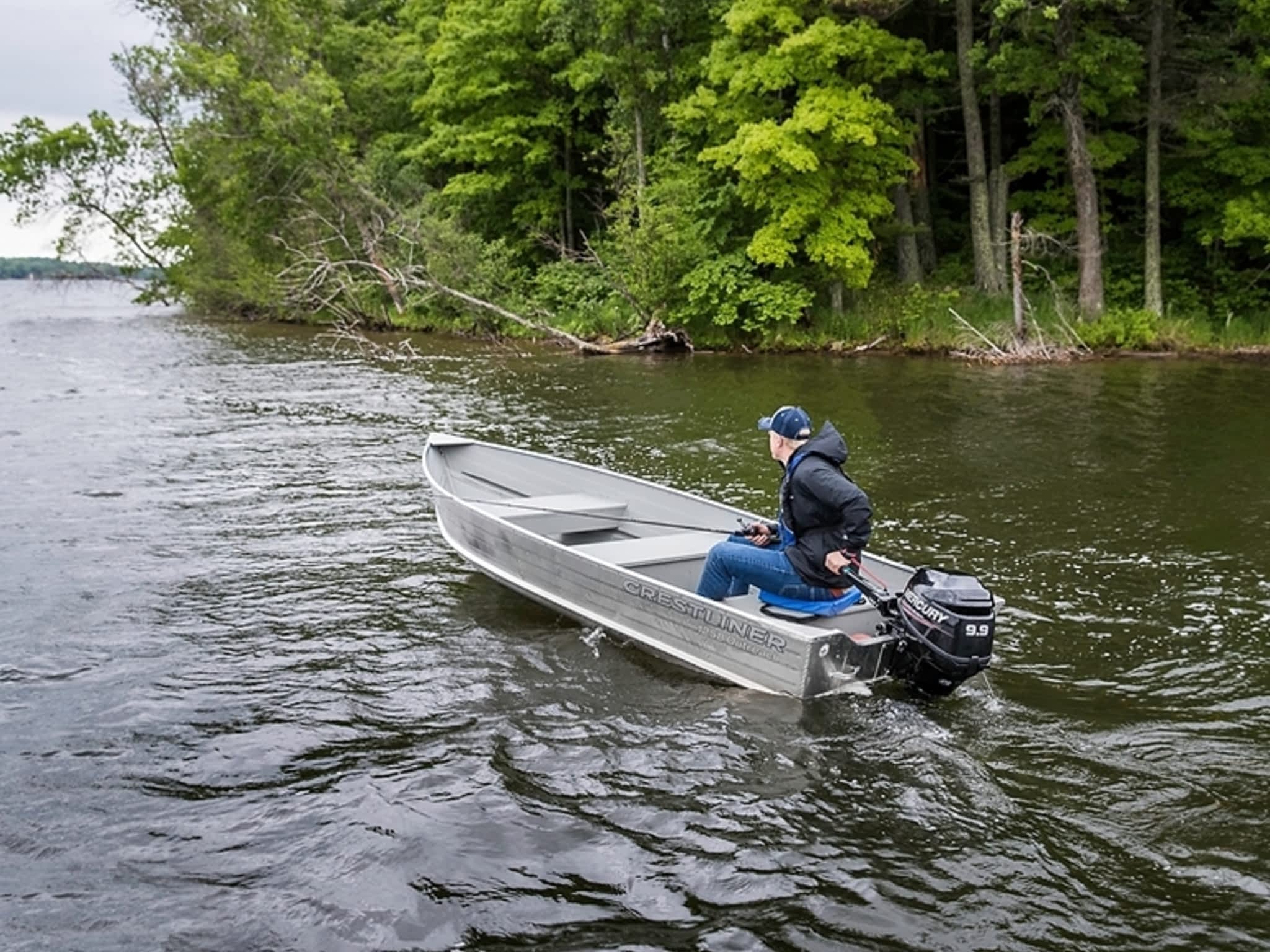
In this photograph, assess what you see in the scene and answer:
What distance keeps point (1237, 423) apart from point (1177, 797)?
35.7 feet

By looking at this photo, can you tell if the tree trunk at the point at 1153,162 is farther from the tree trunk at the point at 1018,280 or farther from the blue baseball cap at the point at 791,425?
the blue baseball cap at the point at 791,425

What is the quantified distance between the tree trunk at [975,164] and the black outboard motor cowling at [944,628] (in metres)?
19.0

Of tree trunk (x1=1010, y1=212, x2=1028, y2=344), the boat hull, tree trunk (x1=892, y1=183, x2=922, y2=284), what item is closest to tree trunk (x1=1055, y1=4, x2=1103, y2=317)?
tree trunk (x1=1010, y1=212, x2=1028, y2=344)

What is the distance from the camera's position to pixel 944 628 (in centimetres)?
606

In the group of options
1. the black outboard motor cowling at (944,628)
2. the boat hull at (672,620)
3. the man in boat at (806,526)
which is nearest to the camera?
the black outboard motor cowling at (944,628)

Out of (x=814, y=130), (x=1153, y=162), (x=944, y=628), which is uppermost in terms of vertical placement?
(x=814, y=130)

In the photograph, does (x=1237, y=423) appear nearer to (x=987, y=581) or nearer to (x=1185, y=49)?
(x=987, y=581)

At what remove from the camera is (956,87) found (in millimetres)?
25328

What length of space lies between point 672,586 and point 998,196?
804 inches

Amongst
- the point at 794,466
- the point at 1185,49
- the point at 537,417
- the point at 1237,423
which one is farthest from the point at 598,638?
the point at 1185,49

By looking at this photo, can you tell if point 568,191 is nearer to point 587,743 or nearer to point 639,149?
point 639,149

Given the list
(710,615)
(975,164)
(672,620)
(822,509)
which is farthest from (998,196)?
(710,615)

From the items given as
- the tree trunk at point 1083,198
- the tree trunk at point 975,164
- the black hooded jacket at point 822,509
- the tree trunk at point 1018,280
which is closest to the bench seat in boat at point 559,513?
the black hooded jacket at point 822,509

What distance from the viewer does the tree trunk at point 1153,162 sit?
69.0 feet
